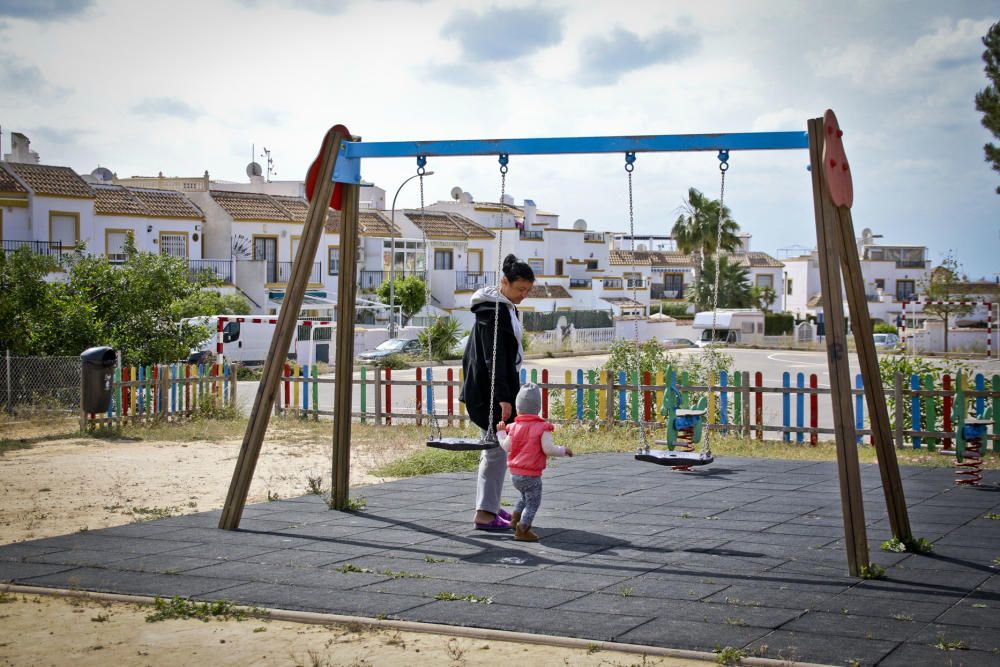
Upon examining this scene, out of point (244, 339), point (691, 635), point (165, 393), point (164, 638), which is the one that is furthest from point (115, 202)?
point (691, 635)

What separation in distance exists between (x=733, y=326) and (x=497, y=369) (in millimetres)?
53445

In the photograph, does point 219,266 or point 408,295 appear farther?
point 408,295

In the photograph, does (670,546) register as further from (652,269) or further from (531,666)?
(652,269)

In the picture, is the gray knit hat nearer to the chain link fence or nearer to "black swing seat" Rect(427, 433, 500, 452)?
"black swing seat" Rect(427, 433, 500, 452)

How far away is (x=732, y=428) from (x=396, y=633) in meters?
11.0

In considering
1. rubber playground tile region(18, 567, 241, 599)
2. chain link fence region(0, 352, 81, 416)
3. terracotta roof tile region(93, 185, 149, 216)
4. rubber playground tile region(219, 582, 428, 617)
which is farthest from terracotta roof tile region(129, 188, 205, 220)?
rubber playground tile region(219, 582, 428, 617)

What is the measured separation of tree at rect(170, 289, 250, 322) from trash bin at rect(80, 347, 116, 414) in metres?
4.77

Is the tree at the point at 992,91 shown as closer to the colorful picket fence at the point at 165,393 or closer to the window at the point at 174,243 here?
the colorful picket fence at the point at 165,393

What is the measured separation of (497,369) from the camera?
8383 millimetres

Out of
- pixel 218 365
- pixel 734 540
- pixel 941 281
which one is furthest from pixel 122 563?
pixel 941 281

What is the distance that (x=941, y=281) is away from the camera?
198ft

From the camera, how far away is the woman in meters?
8.42

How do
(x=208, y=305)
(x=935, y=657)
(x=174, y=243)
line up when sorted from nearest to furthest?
(x=935, y=657)
(x=208, y=305)
(x=174, y=243)

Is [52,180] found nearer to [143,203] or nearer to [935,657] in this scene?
[143,203]
